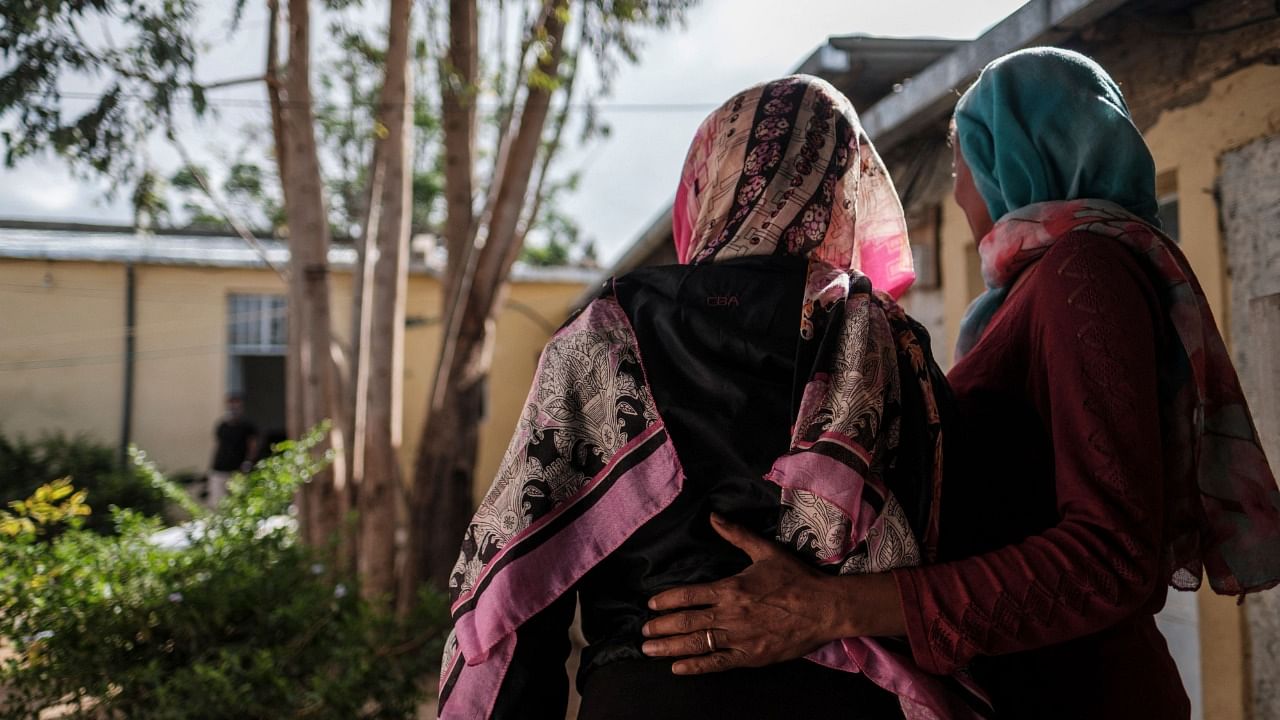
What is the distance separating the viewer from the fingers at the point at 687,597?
3.97 ft

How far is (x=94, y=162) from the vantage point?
14.8 feet

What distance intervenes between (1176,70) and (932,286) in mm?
1659

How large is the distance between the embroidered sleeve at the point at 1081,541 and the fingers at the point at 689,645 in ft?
0.75

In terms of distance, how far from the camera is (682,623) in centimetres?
120

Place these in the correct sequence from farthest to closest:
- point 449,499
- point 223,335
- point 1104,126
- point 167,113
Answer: point 223,335, point 449,499, point 167,113, point 1104,126

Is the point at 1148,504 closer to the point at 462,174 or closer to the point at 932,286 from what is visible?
the point at 932,286

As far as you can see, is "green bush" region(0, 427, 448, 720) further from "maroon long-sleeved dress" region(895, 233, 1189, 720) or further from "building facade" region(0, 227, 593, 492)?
"building facade" region(0, 227, 593, 492)

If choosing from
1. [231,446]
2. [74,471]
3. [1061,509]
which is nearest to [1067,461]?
[1061,509]

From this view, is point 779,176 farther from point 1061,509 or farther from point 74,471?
point 74,471

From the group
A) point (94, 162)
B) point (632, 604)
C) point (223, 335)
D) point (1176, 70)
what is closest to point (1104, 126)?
point (632, 604)

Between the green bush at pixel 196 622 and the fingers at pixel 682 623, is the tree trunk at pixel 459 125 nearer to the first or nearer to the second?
the green bush at pixel 196 622

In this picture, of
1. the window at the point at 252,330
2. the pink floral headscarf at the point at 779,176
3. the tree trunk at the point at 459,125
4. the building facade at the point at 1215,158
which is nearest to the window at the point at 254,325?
the window at the point at 252,330

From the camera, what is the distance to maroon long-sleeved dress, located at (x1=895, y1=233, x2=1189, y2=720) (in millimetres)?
1171

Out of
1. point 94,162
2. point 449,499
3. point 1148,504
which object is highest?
point 94,162
